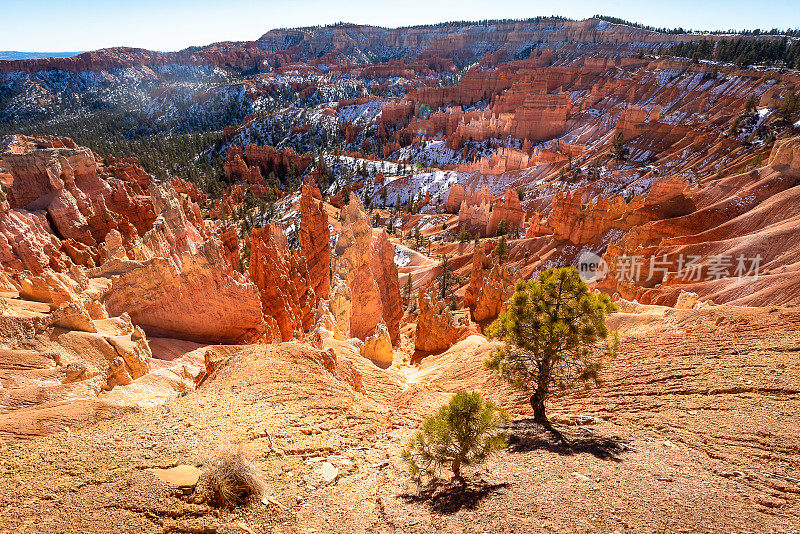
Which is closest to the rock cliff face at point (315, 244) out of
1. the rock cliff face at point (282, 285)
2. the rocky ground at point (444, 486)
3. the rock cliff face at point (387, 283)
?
the rock cliff face at point (282, 285)

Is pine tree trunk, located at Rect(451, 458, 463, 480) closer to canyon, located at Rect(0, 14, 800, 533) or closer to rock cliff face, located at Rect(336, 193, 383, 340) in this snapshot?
canyon, located at Rect(0, 14, 800, 533)

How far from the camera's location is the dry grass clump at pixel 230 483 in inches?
255

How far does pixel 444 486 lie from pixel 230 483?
416cm

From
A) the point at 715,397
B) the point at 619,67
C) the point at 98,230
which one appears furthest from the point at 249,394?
the point at 619,67

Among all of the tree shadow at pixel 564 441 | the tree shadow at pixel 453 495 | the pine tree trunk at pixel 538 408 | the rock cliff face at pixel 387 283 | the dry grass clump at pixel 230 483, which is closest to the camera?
the dry grass clump at pixel 230 483

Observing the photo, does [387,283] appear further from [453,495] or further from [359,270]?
[453,495]

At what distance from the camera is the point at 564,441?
9.73m

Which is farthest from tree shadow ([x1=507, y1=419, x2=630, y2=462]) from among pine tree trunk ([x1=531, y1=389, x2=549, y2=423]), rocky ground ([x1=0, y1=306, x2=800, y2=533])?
pine tree trunk ([x1=531, y1=389, x2=549, y2=423])

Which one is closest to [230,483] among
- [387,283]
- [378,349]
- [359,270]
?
[378,349]

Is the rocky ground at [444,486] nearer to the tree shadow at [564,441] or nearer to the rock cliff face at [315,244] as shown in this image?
the tree shadow at [564,441]

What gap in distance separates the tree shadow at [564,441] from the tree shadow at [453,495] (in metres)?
1.88

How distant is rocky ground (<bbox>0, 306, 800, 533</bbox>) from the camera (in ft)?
20.9

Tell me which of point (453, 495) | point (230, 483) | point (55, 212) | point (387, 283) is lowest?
point (387, 283)

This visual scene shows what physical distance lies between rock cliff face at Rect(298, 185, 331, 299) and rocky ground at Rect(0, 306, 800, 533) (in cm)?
2267
